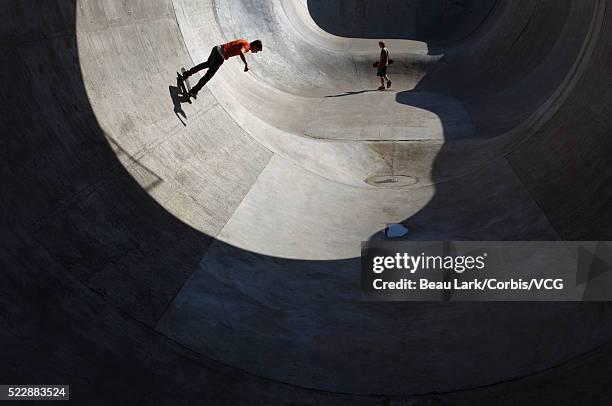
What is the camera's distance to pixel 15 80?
596 centimetres

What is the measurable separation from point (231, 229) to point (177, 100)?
7.95ft

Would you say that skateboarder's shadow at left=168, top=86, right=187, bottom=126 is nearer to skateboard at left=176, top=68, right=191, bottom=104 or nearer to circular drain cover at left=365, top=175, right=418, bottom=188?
skateboard at left=176, top=68, right=191, bottom=104

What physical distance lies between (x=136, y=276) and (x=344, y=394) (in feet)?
7.91

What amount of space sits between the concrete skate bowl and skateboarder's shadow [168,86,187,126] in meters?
0.05

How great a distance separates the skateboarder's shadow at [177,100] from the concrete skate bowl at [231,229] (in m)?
0.05

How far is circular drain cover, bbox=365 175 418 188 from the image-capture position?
10703 millimetres

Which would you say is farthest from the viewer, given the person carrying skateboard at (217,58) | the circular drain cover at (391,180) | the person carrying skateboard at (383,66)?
the person carrying skateboard at (383,66)

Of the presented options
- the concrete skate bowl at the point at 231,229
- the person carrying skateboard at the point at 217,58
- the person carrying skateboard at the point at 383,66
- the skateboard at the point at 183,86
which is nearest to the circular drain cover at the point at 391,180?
the concrete skate bowl at the point at 231,229

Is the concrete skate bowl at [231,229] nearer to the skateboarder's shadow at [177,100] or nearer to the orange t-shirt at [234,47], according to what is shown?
the skateboarder's shadow at [177,100]

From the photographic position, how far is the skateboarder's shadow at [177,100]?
30.0 ft

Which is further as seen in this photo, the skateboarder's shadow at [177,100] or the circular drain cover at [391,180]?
the circular drain cover at [391,180]

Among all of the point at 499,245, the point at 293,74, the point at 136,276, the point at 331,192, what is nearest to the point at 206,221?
the point at 136,276

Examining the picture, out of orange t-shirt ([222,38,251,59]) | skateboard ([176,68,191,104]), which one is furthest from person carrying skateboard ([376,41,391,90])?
skateboard ([176,68,191,104])

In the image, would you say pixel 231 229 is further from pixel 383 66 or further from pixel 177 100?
pixel 383 66
